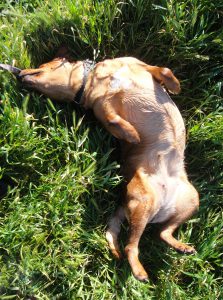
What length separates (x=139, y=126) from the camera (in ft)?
13.3

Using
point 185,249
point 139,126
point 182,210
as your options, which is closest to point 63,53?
point 139,126

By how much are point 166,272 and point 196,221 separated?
63cm

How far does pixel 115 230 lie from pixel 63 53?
1.91 meters

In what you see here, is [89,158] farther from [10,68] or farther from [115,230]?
[10,68]

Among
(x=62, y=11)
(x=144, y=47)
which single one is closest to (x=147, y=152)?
(x=144, y=47)

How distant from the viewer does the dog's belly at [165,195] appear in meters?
4.05

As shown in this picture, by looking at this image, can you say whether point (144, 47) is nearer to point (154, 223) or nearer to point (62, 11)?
point (62, 11)

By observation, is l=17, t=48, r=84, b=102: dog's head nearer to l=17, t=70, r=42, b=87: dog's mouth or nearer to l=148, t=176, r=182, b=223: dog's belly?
l=17, t=70, r=42, b=87: dog's mouth

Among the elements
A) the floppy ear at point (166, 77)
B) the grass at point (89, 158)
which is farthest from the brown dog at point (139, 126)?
the grass at point (89, 158)

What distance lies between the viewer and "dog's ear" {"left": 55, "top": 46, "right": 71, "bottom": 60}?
425 centimetres

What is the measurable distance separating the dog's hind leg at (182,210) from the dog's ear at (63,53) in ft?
5.86

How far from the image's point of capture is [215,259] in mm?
4473

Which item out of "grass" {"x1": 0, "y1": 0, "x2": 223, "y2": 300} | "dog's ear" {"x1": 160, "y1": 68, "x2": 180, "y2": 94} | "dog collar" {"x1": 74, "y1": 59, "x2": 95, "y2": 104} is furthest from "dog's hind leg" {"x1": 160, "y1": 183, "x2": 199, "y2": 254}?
"dog collar" {"x1": 74, "y1": 59, "x2": 95, "y2": 104}

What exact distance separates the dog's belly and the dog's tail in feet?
1.12
